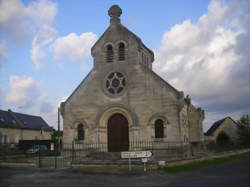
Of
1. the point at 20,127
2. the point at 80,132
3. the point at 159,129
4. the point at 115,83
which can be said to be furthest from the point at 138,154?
the point at 20,127

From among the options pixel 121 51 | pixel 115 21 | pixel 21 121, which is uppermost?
pixel 115 21

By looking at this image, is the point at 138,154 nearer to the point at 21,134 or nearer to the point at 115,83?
the point at 115,83

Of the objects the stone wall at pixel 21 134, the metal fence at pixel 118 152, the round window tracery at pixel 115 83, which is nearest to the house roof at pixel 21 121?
the stone wall at pixel 21 134

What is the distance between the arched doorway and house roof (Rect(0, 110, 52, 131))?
87.0ft

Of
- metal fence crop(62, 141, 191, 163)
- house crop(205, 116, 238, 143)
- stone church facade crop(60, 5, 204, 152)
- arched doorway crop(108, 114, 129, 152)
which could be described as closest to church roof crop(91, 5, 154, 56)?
stone church facade crop(60, 5, 204, 152)

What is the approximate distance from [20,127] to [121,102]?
30.8 m

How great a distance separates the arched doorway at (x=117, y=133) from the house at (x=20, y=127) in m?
25.3

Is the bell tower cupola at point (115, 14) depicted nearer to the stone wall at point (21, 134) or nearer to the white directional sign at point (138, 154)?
the white directional sign at point (138, 154)

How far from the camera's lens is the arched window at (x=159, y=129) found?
2166 centimetres

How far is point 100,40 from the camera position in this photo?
82.7 ft

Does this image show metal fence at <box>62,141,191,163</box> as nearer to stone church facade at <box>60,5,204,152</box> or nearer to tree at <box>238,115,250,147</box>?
stone church facade at <box>60,5,204,152</box>

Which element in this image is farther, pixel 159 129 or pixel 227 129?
pixel 227 129

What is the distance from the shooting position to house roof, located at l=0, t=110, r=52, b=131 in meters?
46.3

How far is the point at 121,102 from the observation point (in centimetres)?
2316
